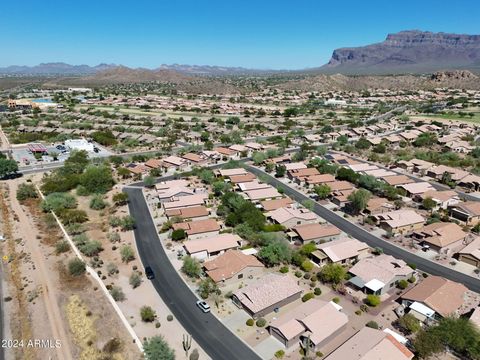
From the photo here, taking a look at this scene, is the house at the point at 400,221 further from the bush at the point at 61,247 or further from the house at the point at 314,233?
the bush at the point at 61,247

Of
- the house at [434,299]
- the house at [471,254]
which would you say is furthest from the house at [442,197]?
the house at [434,299]

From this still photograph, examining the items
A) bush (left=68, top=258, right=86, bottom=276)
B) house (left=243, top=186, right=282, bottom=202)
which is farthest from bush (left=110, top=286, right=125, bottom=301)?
house (left=243, top=186, right=282, bottom=202)

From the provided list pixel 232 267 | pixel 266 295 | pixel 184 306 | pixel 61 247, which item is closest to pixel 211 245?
pixel 232 267

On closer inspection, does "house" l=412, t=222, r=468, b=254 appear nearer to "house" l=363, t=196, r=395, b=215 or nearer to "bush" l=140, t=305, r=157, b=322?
"house" l=363, t=196, r=395, b=215

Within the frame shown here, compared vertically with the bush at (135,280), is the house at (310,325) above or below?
above

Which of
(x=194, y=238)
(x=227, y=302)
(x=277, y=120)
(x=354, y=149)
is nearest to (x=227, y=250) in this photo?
(x=194, y=238)

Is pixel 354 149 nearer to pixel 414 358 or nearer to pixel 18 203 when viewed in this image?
pixel 414 358
